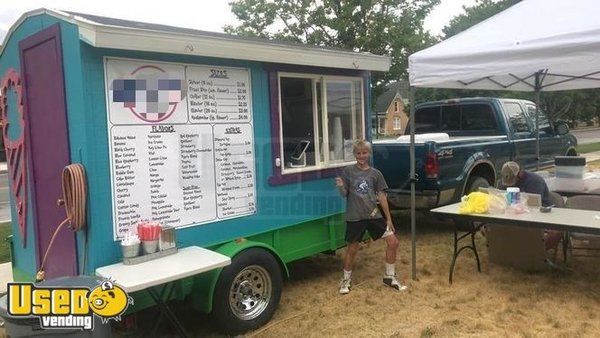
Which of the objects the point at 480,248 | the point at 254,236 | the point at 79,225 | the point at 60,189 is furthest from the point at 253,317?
the point at 480,248

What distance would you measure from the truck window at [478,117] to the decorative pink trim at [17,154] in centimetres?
672

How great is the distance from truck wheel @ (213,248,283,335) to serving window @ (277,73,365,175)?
940 millimetres

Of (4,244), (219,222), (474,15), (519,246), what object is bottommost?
(4,244)

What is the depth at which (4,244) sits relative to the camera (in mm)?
7512

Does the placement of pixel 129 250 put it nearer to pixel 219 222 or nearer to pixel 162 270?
pixel 162 270

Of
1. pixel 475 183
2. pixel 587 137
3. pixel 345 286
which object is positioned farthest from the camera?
pixel 587 137

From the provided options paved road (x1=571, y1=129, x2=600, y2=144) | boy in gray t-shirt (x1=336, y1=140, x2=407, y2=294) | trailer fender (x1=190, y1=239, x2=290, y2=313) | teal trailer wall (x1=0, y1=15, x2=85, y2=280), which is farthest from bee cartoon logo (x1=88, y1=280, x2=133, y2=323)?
paved road (x1=571, y1=129, x2=600, y2=144)

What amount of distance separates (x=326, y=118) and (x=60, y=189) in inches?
104

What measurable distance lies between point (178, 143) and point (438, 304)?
8.97 ft

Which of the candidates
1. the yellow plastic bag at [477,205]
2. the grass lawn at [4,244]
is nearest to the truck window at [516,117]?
the yellow plastic bag at [477,205]

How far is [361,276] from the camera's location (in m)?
5.50

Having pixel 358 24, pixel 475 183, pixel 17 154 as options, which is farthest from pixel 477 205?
pixel 358 24

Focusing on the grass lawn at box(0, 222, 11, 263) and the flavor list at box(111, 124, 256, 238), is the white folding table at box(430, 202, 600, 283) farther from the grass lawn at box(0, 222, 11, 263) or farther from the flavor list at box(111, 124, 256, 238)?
the grass lawn at box(0, 222, 11, 263)

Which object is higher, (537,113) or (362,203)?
(537,113)
